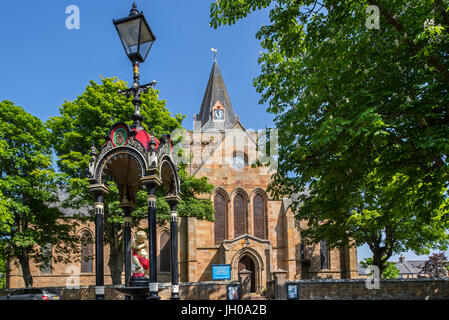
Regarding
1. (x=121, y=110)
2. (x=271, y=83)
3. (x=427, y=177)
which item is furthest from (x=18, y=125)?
(x=427, y=177)

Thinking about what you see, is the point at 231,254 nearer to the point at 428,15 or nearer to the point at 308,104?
the point at 308,104

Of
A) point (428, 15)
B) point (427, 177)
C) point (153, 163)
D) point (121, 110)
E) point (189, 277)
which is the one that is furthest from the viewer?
point (189, 277)

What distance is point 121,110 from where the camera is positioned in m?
22.1

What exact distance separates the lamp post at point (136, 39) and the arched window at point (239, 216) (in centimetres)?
2454

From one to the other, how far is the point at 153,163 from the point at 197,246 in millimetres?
23734

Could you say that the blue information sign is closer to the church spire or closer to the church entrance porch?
the church entrance porch

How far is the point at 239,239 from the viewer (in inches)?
1209

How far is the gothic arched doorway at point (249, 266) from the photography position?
102 ft

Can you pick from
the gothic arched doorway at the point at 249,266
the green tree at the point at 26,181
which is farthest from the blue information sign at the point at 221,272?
the green tree at the point at 26,181

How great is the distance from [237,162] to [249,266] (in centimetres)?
888

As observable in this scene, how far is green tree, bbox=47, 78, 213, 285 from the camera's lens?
20.9 m

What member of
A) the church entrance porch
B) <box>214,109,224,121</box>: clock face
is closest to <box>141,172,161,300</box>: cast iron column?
the church entrance porch

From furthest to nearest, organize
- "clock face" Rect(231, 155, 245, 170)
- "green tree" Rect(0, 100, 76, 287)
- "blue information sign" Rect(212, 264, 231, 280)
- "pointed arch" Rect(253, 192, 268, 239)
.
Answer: "clock face" Rect(231, 155, 245, 170) → "pointed arch" Rect(253, 192, 268, 239) → "blue information sign" Rect(212, 264, 231, 280) → "green tree" Rect(0, 100, 76, 287)

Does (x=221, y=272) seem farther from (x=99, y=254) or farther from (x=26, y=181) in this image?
(x=99, y=254)
